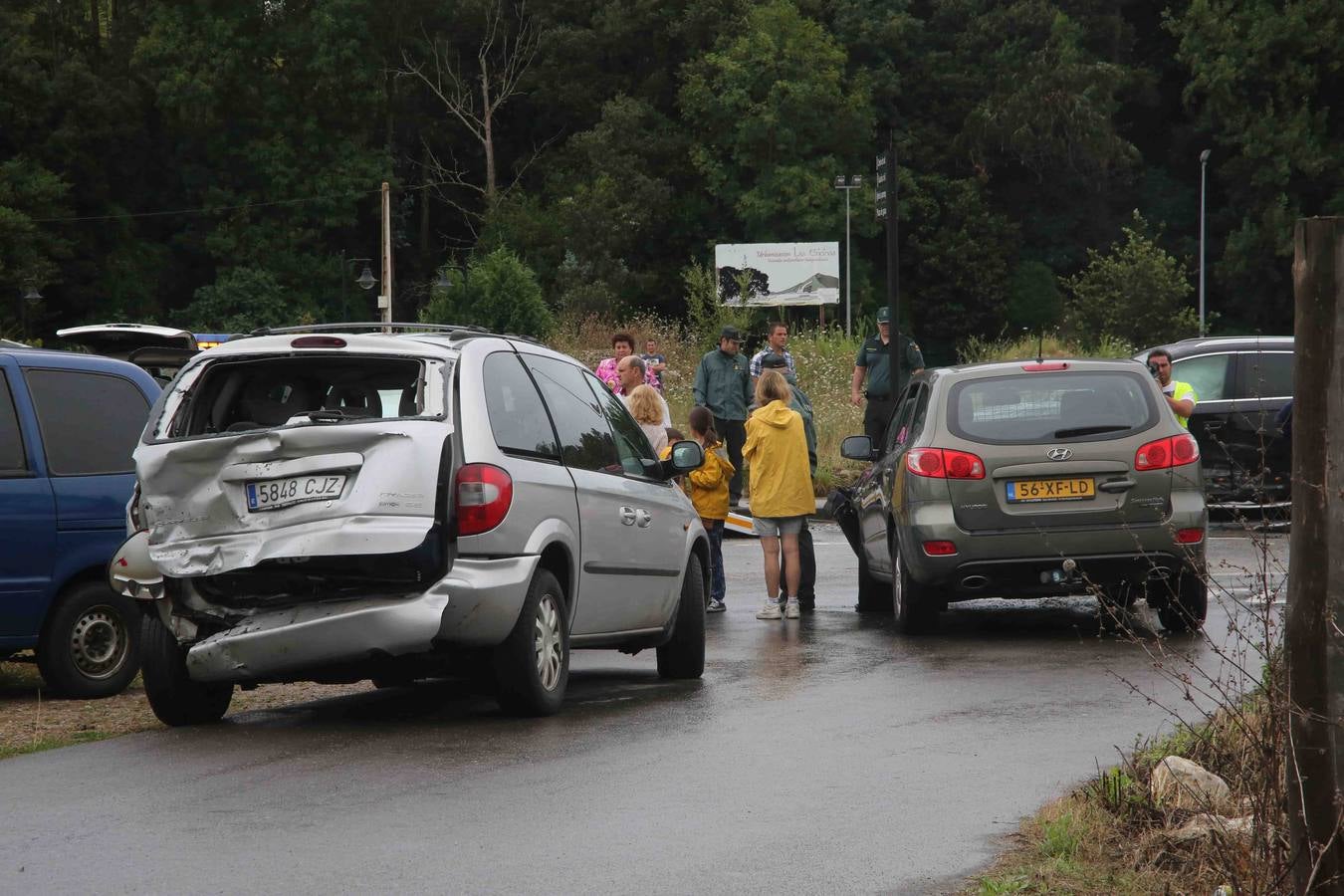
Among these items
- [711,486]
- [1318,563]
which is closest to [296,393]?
[711,486]

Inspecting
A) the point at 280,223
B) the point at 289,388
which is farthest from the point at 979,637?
the point at 280,223

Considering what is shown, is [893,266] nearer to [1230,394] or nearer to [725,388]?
[1230,394]

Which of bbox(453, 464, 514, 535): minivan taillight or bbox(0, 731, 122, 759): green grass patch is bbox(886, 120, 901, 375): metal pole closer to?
bbox(453, 464, 514, 535): minivan taillight

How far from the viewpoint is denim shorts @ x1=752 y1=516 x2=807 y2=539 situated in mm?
14148

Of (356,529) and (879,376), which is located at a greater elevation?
(879,376)

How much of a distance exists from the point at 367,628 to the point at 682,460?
123 inches

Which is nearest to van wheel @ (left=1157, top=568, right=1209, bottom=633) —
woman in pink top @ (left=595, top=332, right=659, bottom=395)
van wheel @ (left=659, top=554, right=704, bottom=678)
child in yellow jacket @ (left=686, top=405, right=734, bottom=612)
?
van wheel @ (left=659, top=554, right=704, bottom=678)

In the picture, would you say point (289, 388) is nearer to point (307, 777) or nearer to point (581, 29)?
point (307, 777)

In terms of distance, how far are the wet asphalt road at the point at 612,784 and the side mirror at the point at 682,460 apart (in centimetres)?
117

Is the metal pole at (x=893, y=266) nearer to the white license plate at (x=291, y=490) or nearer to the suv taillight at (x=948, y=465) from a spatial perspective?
the suv taillight at (x=948, y=465)

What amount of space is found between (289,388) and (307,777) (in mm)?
2665

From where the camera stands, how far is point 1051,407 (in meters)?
12.2

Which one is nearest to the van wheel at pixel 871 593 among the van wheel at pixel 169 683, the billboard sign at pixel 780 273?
the van wheel at pixel 169 683

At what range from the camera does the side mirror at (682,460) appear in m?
10.9
